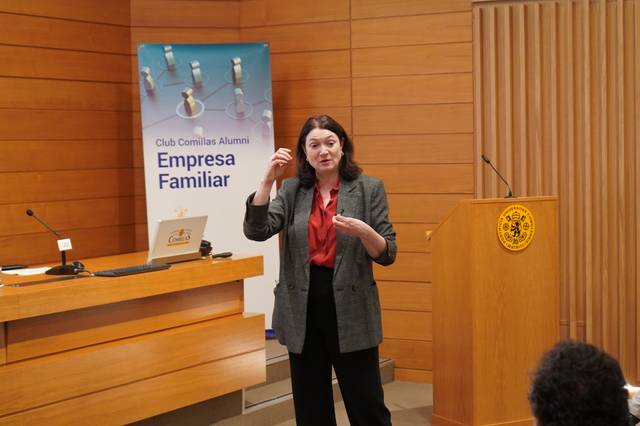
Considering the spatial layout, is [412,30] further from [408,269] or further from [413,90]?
[408,269]

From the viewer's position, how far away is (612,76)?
17.0 feet

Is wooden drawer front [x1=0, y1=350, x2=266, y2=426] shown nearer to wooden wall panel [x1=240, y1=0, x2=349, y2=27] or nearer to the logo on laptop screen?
the logo on laptop screen

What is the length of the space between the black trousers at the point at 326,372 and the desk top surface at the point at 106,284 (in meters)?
1.01

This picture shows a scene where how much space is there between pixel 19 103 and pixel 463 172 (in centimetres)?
268

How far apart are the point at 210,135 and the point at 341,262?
2713mm

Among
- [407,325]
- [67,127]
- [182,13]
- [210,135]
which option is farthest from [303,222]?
[182,13]

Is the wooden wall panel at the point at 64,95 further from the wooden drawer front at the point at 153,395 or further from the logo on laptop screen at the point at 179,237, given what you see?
the wooden drawer front at the point at 153,395

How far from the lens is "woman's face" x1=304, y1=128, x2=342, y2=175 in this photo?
116 inches

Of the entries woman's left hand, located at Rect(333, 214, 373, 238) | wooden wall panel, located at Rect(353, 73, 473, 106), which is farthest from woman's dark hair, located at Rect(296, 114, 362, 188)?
wooden wall panel, located at Rect(353, 73, 473, 106)

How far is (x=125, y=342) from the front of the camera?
3.68m


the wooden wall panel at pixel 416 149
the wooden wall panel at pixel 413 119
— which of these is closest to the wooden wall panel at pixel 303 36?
the wooden wall panel at pixel 413 119

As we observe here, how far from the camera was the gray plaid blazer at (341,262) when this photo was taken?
287 centimetres

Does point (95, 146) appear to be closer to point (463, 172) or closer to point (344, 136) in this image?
point (463, 172)

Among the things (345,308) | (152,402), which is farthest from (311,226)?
(152,402)
